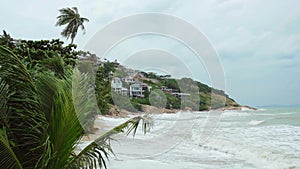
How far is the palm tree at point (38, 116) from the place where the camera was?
7.50ft

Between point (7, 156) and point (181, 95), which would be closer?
point (7, 156)

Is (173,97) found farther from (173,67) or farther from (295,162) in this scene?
(295,162)

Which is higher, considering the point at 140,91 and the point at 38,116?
the point at 140,91

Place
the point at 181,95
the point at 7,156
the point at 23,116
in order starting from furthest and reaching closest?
the point at 181,95 < the point at 23,116 < the point at 7,156

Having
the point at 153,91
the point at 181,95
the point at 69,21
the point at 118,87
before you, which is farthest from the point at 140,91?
the point at 69,21

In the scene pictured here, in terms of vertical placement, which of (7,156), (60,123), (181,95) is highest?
(181,95)

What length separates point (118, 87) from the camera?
4234 mm

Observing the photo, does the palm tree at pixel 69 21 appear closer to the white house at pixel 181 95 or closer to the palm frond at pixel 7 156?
the white house at pixel 181 95

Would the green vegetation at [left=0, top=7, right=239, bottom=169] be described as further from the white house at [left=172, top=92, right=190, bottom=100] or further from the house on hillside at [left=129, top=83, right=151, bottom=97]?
the white house at [left=172, top=92, right=190, bottom=100]

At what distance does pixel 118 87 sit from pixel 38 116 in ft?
6.12

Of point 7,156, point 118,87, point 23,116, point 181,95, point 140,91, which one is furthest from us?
point 181,95

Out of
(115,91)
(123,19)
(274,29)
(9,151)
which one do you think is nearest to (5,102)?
(9,151)

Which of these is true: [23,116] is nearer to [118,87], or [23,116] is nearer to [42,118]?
[42,118]

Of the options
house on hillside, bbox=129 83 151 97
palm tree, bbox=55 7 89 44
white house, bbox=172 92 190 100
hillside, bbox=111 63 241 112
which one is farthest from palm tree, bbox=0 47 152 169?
palm tree, bbox=55 7 89 44
